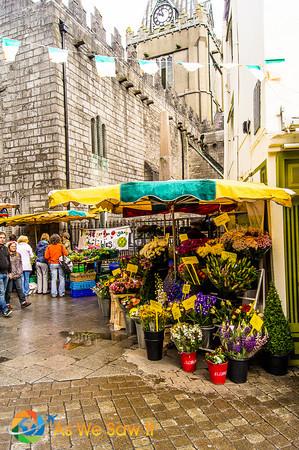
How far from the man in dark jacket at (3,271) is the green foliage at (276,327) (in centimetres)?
538

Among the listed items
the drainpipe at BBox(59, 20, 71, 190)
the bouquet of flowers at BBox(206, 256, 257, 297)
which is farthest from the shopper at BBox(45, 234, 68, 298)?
the bouquet of flowers at BBox(206, 256, 257, 297)

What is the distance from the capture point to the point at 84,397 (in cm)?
399

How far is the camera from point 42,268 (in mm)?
10594

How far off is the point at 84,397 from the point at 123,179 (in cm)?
1388

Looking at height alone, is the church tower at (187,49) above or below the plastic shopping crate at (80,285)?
above

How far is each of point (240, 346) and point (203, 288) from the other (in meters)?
1.31

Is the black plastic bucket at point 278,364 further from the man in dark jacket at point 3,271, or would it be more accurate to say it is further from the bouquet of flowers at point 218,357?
the man in dark jacket at point 3,271

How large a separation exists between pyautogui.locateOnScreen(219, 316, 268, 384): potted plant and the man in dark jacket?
509 centimetres

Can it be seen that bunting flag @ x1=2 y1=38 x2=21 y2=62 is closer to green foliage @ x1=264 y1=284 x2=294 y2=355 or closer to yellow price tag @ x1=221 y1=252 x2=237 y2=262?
yellow price tag @ x1=221 y1=252 x2=237 y2=262

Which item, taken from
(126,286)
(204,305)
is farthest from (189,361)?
(126,286)

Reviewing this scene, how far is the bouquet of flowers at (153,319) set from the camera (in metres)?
4.96

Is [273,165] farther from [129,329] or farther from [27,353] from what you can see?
[27,353]

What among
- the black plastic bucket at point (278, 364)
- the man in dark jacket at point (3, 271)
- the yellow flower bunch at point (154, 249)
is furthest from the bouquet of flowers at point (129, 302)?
the man in dark jacket at point (3, 271)

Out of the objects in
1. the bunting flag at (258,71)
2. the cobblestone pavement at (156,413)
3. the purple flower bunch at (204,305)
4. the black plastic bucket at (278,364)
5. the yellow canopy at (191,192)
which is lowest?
the cobblestone pavement at (156,413)
